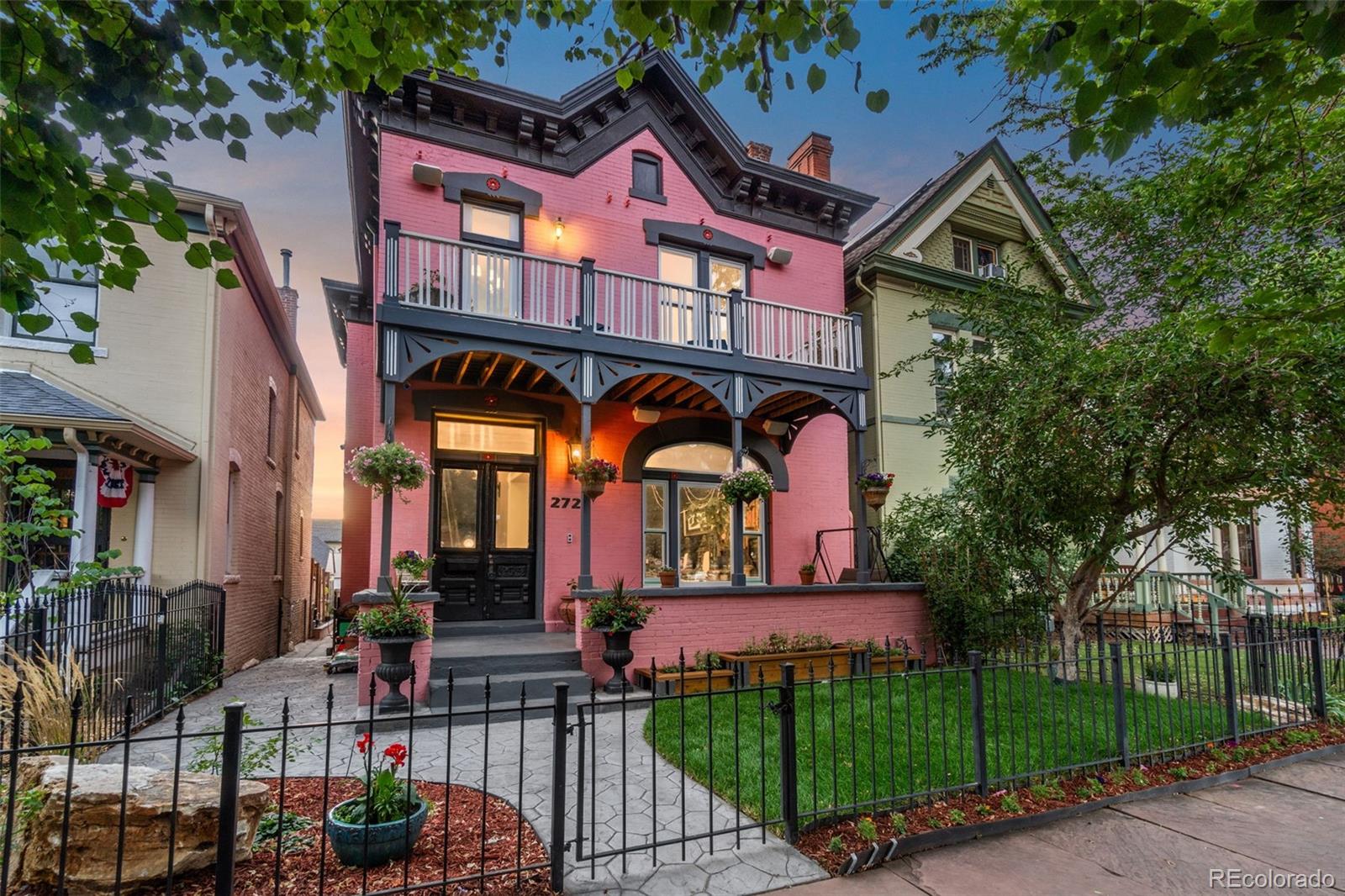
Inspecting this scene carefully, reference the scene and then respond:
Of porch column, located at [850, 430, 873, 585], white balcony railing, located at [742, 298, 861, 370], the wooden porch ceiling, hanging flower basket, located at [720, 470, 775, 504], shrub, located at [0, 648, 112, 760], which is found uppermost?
white balcony railing, located at [742, 298, 861, 370]

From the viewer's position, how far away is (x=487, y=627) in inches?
367

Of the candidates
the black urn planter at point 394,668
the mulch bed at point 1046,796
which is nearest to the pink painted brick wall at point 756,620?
the black urn planter at point 394,668

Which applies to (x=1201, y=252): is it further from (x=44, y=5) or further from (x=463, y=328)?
(x=44, y=5)

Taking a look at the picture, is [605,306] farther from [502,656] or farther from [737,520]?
[502,656]

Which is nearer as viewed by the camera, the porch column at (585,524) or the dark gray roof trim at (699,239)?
the porch column at (585,524)

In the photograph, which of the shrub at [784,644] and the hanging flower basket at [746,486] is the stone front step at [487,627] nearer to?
the shrub at [784,644]

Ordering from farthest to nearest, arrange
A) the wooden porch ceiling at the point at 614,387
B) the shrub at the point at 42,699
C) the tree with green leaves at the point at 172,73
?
the wooden porch ceiling at the point at 614,387, the shrub at the point at 42,699, the tree with green leaves at the point at 172,73

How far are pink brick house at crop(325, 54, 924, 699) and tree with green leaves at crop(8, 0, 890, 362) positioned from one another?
412cm

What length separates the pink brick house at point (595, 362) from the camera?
873 cm

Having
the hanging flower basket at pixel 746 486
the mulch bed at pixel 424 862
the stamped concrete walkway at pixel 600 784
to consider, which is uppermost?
the hanging flower basket at pixel 746 486

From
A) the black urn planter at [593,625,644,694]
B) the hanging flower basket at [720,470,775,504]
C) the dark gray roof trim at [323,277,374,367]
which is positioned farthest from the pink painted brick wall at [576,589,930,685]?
the dark gray roof trim at [323,277,374,367]

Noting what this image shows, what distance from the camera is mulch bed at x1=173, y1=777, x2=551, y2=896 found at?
3416 mm

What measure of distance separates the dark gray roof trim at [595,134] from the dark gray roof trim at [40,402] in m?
4.38

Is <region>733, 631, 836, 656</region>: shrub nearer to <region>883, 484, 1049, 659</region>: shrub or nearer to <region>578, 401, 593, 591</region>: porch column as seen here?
<region>883, 484, 1049, 659</region>: shrub
